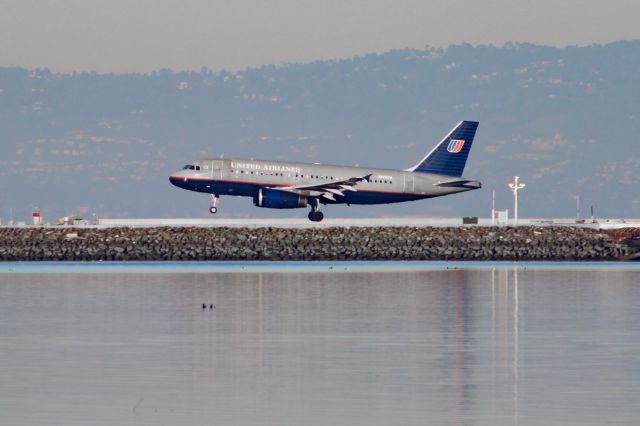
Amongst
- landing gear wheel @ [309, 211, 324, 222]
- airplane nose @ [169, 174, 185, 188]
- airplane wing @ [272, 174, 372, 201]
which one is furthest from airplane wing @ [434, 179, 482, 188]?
airplane nose @ [169, 174, 185, 188]

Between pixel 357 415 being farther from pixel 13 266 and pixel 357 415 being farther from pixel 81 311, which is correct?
pixel 13 266

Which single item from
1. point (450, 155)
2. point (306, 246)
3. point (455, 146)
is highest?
point (455, 146)

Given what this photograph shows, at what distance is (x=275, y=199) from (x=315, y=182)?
332 cm

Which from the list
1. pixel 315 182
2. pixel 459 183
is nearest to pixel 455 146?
pixel 459 183

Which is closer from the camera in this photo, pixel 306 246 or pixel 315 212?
pixel 306 246

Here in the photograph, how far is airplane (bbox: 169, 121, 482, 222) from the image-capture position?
76.8 metres

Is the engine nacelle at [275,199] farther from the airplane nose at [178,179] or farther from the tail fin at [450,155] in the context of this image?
the tail fin at [450,155]

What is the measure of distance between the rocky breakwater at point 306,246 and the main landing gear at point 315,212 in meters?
6.93

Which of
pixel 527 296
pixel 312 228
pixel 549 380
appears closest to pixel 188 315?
pixel 527 296

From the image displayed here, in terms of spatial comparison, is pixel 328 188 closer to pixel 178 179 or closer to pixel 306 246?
pixel 178 179

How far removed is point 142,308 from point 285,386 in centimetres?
1607

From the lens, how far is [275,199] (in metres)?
76.4

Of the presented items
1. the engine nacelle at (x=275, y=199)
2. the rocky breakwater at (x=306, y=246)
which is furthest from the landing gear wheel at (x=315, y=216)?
the rocky breakwater at (x=306, y=246)

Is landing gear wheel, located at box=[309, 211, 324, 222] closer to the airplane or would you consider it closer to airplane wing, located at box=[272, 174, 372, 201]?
the airplane
